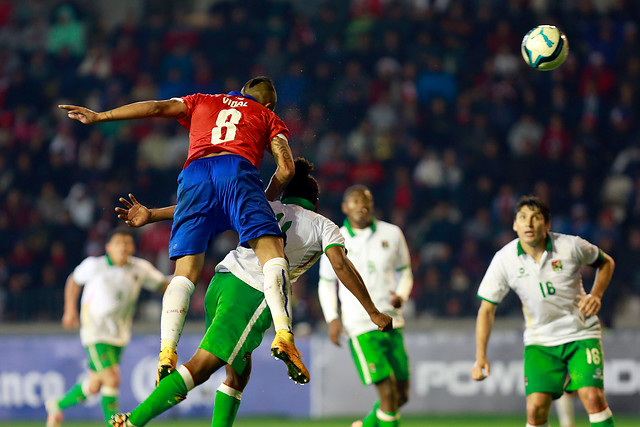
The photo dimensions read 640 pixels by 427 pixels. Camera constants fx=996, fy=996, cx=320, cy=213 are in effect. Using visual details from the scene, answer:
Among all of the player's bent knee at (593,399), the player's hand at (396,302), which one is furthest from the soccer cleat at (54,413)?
the player's bent knee at (593,399)

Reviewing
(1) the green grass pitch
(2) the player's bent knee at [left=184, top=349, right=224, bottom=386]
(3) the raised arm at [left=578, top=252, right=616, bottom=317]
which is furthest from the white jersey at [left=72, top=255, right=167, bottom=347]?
(3) the raised arm at [left=578, top=252, right=616, bottom=317]

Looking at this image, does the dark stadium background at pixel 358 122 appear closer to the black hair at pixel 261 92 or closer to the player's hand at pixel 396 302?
the player's hand at pixel 396 302

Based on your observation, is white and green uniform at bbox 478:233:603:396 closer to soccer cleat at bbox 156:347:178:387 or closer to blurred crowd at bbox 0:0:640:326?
soccer cleat at bbox 156:347:178:387

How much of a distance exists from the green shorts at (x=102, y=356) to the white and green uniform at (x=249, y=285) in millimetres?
4162

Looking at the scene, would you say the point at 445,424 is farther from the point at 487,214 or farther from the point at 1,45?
the point at 1,45

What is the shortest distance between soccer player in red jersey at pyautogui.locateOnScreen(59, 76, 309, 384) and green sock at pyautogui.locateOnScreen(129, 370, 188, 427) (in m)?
0.07

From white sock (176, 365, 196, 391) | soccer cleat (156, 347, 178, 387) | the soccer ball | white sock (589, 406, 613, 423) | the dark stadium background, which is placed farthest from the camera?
the dark stadium background

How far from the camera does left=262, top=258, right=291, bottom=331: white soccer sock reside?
607 centimetres

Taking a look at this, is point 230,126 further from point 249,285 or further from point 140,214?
point 249,285

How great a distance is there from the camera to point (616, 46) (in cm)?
1697

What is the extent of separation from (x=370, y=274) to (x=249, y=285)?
2942 millimetres

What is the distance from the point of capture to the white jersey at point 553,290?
24.4ft

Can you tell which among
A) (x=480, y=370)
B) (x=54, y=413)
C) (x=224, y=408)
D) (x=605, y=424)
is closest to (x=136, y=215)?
(x=224, y=408)

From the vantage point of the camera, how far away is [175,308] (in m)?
6.18
